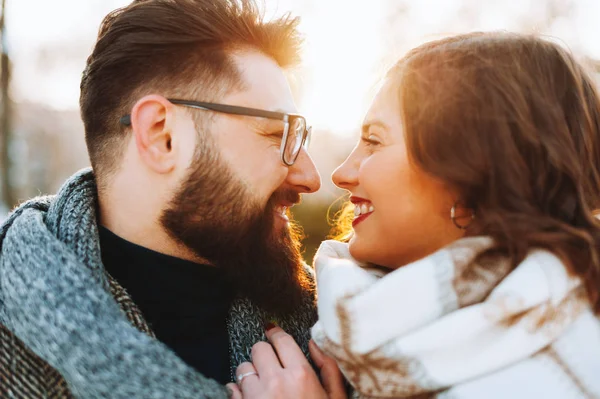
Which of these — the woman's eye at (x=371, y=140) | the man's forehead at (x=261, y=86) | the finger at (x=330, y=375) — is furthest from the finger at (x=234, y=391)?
the man's forehead at (x=261, y=86)

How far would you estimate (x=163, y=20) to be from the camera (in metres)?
2.41

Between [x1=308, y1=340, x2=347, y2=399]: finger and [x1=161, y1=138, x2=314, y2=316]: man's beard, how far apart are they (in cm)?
39

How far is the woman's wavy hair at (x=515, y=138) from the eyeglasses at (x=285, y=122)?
0.66m

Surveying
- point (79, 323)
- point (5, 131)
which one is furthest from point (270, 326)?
point (5, 131)

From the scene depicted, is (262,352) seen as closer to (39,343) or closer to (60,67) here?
(39,343)

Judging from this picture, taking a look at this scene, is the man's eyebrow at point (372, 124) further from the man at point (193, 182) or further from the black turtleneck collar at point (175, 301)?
the black turtleneck collar at point (175, 301)

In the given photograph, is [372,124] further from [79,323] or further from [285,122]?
[79,323]

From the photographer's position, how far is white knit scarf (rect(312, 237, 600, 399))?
1.60 meters

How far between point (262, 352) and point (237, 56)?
4.53 ft

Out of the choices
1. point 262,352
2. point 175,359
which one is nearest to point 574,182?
point 262,352

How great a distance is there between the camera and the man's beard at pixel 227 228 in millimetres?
2389

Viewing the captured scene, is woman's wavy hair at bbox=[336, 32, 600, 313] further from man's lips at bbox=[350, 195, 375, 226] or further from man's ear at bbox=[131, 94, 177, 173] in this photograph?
man's ear at bbox=[131, 94, 177, 173]

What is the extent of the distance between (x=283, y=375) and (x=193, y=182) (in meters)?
0.94

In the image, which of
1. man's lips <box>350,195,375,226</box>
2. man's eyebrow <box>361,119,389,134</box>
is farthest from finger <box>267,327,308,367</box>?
man's eyebrow <box>361,119,389,134</box>
